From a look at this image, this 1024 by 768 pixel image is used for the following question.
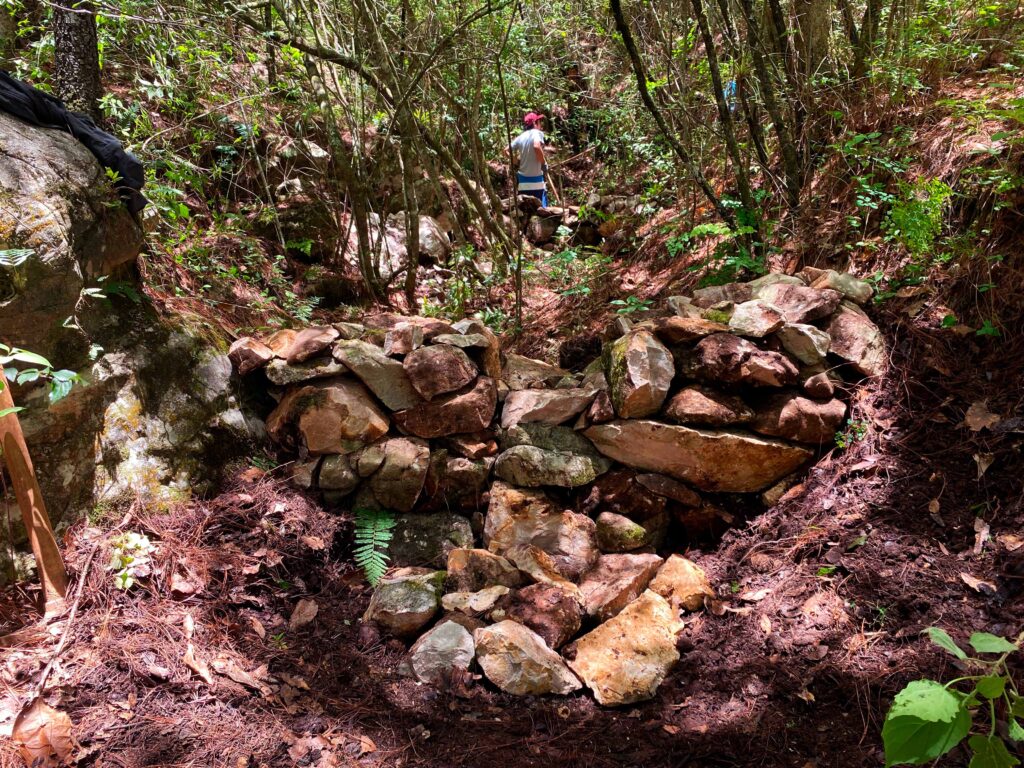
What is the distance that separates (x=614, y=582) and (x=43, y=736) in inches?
96.7

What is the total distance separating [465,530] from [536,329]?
2.29m

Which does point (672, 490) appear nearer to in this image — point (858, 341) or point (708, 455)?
point (708, 455)

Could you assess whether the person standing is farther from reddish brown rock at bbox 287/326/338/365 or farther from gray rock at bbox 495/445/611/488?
gray rock at bbox 495/445/611/488

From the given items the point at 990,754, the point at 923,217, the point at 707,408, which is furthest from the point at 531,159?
the point at 990,754

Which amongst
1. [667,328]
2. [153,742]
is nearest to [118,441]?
[153,742]

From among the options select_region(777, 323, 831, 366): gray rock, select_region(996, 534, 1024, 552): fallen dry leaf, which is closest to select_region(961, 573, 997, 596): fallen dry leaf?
select_region(996, 534, 1024, 552): fallen dry leaf

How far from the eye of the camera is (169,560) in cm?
295

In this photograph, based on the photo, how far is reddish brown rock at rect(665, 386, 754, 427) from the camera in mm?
3488

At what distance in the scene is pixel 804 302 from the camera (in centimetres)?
375

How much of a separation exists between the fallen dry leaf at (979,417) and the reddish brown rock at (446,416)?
264 cm

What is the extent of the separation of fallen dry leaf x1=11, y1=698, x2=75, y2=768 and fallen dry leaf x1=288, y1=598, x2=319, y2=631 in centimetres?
96

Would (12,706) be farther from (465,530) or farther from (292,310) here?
(292,310)

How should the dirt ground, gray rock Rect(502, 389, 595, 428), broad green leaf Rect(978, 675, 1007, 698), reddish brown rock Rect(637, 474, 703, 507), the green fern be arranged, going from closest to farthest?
broad green leaf Rect(978, 675, 1007, 698)
the dirt ground
the green fern
reddish brown rock Rect(637, 474, 703, 507)
gray rock Rect(502, 389, 595, 428)

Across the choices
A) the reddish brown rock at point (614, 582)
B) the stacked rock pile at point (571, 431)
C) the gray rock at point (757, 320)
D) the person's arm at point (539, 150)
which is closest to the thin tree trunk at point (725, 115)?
the stacked rock pile at point (571, 431)
